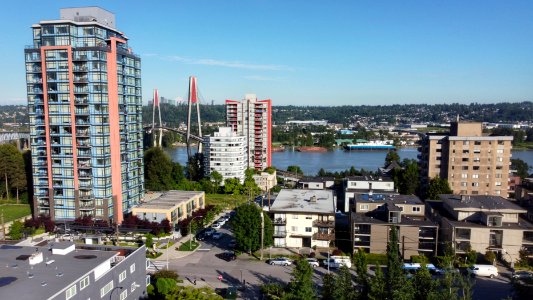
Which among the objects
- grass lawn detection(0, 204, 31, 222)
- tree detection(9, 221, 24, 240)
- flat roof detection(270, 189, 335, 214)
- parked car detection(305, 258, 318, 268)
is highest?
flat roof detection(270, 189, 335, 214)

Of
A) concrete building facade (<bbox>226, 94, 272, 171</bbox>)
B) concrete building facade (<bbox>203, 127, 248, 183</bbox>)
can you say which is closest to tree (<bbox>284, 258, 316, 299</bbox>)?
concrete building facade (<bbox>203, 127, 248, 183</bbox>)

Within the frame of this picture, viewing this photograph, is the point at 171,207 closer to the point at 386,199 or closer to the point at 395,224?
the point at 386,199

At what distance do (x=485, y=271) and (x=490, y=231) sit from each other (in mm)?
1740

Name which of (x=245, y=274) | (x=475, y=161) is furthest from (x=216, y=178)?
(x=475, y=161)

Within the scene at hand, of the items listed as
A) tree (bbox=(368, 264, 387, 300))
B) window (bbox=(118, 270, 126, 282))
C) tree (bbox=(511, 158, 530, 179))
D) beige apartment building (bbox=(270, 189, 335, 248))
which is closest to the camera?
tree (bbox=(368, 264, 387, 300))

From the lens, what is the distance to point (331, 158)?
51.1 metres

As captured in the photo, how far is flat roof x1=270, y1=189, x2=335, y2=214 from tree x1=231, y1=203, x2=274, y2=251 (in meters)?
1.21

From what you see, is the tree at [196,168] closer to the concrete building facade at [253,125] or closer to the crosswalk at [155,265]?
the concrete building facade at [253,125]

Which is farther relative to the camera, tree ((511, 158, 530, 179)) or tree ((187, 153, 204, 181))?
tree ((187, 153, 204, 181))

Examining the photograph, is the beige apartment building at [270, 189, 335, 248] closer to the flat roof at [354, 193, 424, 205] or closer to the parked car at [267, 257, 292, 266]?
the parked car at [267, 257, 292, 266]

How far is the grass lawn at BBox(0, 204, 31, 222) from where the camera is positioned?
19312 millimetres

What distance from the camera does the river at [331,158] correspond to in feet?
141

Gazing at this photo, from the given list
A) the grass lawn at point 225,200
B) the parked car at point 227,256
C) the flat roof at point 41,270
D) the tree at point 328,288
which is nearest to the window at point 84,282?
the flat roof at point 41,270

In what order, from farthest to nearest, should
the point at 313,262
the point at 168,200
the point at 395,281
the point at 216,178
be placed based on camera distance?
1. the point at 216,178
2. the point at 168,200
3. the point at 313,262
4. the point at 395,281
